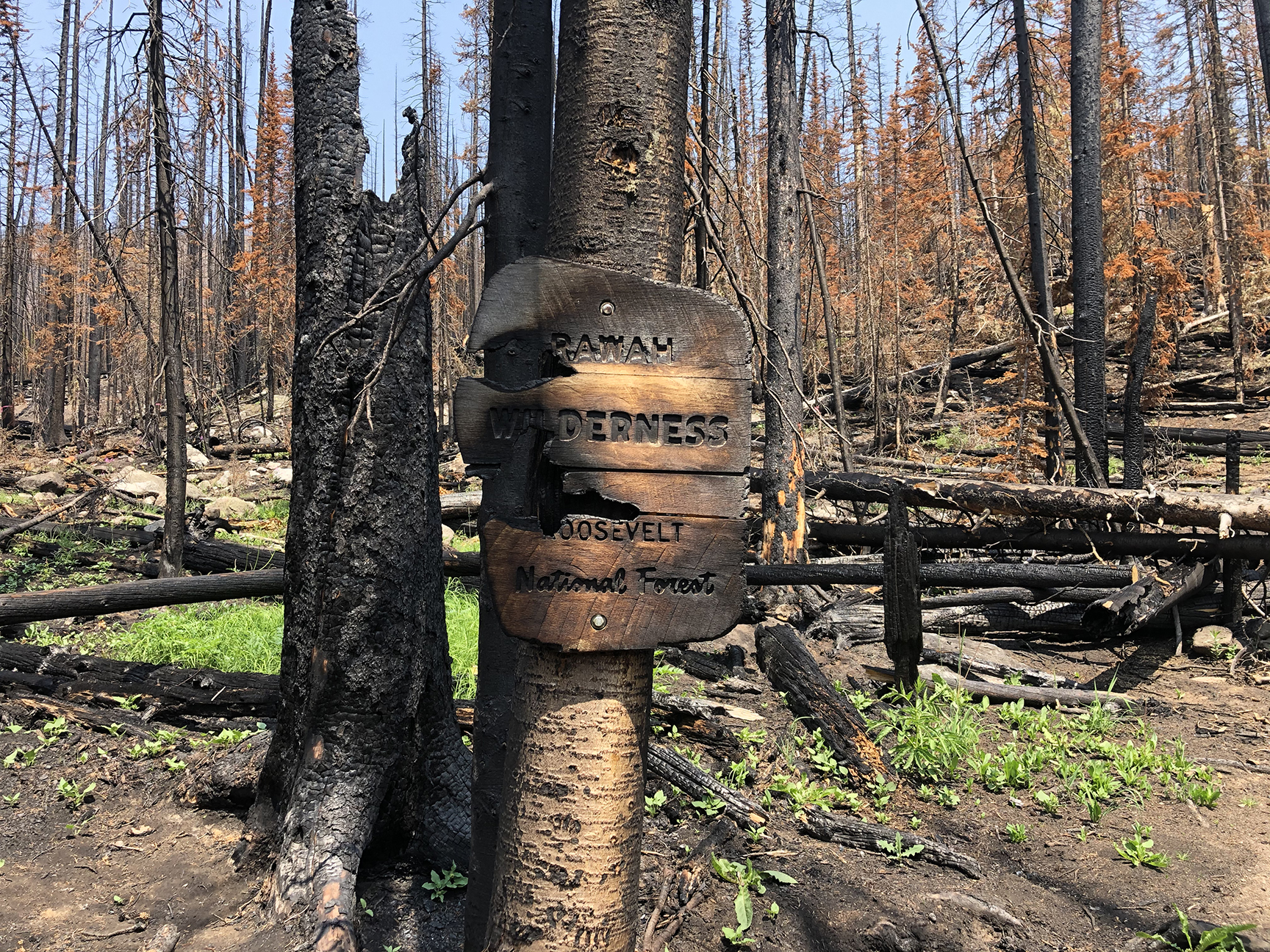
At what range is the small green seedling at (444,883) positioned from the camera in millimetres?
3352

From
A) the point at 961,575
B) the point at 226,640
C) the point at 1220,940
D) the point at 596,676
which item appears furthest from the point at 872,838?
the point at 226,640

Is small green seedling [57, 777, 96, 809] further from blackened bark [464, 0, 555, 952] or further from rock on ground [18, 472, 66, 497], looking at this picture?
rock on ground [18, 472, 66, 497]

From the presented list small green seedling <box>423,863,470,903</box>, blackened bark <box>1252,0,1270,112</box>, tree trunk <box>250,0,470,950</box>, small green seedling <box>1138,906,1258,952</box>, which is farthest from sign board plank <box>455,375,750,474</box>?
blackened bark <box>1252,0,1270,112</box>

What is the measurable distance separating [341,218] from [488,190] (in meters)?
1.46

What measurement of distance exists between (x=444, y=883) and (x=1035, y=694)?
→ 14.9 ft

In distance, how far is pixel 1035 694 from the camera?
19.4 feet

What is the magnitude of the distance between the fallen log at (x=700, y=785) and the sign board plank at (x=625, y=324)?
2763 millimetres

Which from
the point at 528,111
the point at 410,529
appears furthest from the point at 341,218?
the point at 410,529

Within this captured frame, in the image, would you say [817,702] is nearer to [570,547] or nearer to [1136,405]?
[570,547]

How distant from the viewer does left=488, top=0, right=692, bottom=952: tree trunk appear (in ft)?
5.58

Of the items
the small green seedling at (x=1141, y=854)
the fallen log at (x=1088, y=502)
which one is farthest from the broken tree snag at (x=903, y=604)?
the small green seedling at (x=1141, y=854)

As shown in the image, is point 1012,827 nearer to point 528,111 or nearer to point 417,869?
point 417,869

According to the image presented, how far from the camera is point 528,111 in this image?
3.02 m

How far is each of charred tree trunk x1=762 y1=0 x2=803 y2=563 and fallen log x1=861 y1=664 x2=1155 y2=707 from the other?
2221mm
